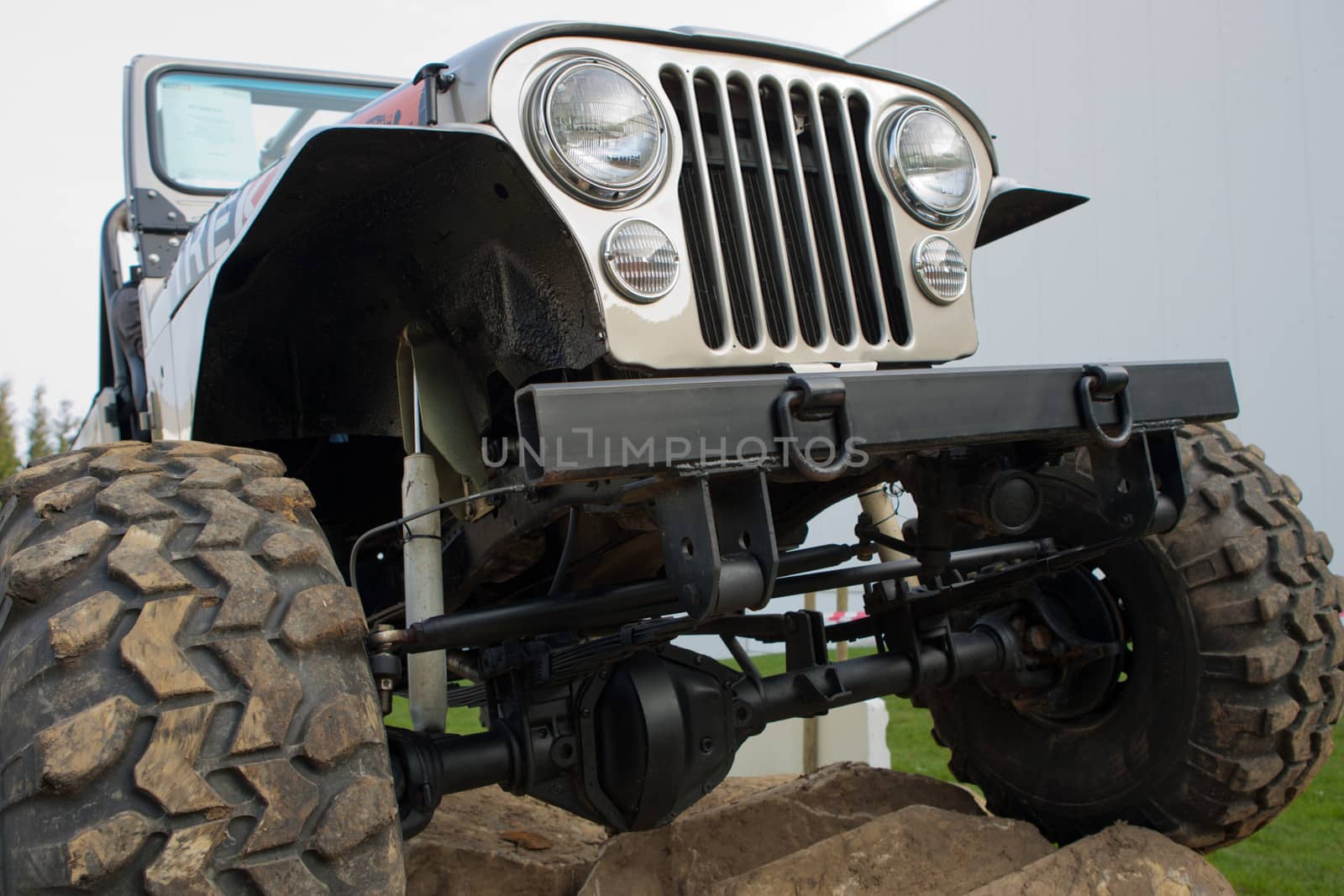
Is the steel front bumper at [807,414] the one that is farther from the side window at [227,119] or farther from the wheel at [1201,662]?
the side window at [227,119]

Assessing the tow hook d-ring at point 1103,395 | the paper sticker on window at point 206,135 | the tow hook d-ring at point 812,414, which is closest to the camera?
the tow hook d-ring at point 812,414

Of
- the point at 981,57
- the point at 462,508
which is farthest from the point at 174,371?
the point at 981,57

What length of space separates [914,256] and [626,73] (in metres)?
0.64

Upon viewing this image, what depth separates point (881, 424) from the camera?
1701 mm

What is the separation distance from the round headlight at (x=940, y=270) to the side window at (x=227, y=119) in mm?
2524

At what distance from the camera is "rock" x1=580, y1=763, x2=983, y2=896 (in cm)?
266

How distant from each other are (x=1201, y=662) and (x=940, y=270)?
1.15 meters

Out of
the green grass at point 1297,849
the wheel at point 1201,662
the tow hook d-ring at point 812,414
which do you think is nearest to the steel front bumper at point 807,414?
the tow hook d-ring at point 812,414

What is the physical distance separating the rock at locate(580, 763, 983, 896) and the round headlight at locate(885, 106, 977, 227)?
1.51 m

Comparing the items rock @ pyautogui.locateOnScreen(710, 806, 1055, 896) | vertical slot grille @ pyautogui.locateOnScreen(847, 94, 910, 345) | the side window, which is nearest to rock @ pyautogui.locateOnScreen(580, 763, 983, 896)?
rock @ pyautogui.locateOnScreen(710, 806, 1055, 896)

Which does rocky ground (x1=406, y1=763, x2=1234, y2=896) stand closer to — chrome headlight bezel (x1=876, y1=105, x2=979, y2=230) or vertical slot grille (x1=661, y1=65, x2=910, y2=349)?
vertical slot grille (x1=661, y1=65, x2=910, y2=349)

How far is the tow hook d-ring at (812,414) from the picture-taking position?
1.62m

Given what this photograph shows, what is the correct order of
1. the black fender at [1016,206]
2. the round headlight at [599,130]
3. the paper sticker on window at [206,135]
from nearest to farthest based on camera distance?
1. the round headlight at [599,130]
2. the black fender at [1016,206]
3. the paper sticker on window at [206,135]

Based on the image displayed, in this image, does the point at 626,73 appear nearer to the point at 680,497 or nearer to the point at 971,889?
the point at 680,497
